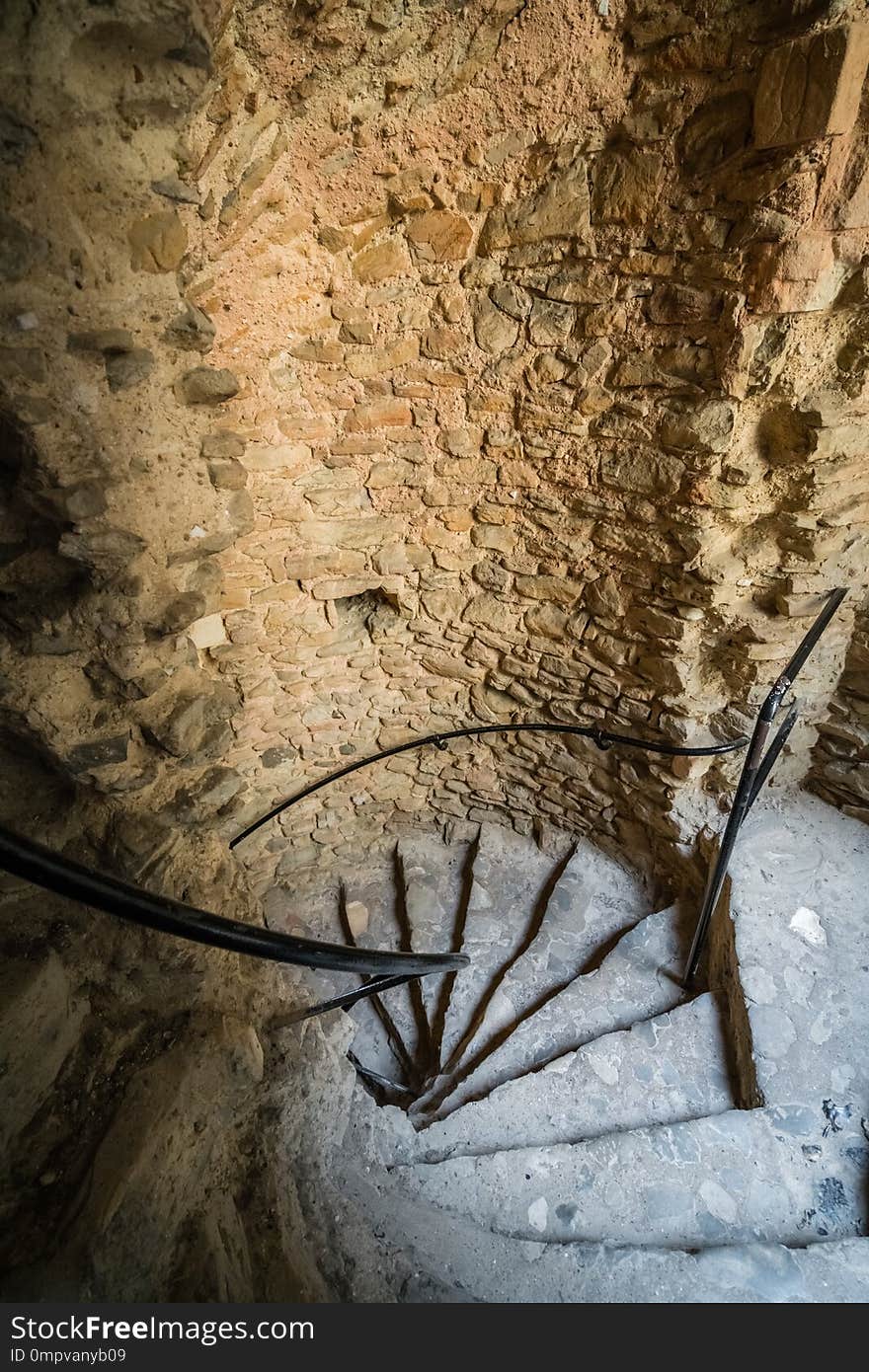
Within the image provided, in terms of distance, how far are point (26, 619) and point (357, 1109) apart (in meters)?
1.73

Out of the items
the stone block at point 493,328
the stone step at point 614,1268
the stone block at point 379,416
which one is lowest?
the stone step at point 614,1268

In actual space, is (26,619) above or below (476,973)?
above

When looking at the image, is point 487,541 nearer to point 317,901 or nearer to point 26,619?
point 26,619

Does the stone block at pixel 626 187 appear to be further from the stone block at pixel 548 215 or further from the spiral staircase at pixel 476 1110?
the spiral staircase at pixel 476 1110

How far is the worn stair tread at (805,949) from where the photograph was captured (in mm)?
2082

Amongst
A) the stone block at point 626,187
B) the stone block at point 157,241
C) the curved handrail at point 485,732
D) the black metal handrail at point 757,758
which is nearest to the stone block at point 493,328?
the stone block at point 626,187

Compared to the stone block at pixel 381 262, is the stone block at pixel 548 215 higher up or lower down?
higher up

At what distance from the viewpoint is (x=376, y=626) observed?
311 centimetres

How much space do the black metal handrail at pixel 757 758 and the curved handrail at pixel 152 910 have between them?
5.15 ft

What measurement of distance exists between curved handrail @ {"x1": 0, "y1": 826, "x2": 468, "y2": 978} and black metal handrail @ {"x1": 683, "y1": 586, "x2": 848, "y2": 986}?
1.57m

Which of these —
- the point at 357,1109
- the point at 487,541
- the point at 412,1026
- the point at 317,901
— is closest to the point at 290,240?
the point at 487,541

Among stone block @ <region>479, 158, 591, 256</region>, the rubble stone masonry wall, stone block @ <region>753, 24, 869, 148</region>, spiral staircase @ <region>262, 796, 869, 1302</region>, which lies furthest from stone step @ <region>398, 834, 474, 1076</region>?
stone block @ <region>753, 24, 869, 148</region>

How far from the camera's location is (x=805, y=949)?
2393 millimetres

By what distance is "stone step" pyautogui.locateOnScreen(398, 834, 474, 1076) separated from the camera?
3331 millimetres
